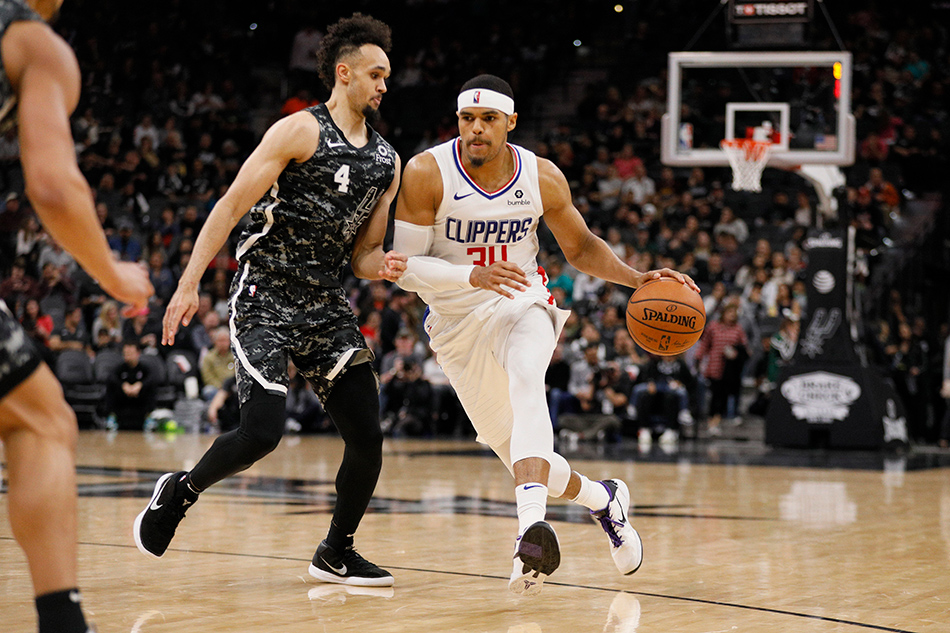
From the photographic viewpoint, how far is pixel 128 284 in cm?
272

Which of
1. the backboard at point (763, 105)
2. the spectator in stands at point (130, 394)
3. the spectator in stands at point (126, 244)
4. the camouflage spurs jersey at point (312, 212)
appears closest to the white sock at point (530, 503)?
the camouflage spurs jersey at point (312, 212)

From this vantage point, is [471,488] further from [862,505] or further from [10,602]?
[10,602]

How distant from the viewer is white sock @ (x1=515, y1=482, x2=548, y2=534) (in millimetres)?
4193

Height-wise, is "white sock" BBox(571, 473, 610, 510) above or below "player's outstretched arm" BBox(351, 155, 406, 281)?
below

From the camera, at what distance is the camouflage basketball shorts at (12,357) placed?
2.60m

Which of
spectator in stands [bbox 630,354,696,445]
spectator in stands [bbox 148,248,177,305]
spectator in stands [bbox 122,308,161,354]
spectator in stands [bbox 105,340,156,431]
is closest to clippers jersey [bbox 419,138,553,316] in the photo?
spectator in stands [bbox 630,354,696,445]

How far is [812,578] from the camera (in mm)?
4891

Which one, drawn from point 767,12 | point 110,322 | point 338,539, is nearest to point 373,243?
point 338,539

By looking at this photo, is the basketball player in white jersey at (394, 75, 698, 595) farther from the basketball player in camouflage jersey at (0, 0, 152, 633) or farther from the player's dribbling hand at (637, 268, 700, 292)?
the basketball player in camouflage jersey at (0, 0, 152, 633)

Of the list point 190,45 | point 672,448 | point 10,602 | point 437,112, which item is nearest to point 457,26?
point 437,112

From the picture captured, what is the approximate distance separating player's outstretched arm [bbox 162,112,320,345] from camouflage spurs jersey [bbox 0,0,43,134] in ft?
5.27

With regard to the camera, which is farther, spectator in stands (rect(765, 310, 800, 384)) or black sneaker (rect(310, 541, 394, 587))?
spectator in stands (rect(765, 310, 800, 384))

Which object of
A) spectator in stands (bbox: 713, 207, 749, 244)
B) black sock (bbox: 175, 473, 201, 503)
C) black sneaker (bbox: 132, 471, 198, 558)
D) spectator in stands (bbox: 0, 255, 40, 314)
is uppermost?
spectator in stands (bbox: 713, 207, 749, 244)

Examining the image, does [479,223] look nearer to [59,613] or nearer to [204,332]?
[59,613]
